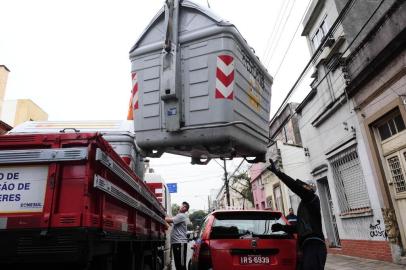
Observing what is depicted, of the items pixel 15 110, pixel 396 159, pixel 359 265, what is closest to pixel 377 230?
pixel 359 265

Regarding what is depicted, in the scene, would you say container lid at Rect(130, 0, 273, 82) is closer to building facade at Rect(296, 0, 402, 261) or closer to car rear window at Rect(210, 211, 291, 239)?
car rear window at Rect(210, 211, 291, 239)

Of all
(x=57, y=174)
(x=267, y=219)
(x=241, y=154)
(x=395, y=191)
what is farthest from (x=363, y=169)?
(x=57, y=174)

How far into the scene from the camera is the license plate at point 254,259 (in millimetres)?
4766

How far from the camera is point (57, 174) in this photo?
9.39 ft

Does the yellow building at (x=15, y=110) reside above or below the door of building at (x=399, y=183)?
above

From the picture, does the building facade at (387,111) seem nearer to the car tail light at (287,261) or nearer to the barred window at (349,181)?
the barred window at (349,181)

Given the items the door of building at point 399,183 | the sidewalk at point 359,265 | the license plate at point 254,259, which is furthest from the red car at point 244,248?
the door of building at point 399,183

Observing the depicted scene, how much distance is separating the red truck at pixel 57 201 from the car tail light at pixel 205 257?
72.6 inches

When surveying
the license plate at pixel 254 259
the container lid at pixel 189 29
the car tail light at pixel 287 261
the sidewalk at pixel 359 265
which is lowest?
the sidewalk at pixel 359 265

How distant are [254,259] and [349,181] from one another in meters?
7.50

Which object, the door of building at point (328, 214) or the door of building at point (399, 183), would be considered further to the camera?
the door of building at point (328, 214)

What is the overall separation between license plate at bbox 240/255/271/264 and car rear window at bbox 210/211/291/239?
0.29 m

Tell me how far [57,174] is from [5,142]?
1.89 ft

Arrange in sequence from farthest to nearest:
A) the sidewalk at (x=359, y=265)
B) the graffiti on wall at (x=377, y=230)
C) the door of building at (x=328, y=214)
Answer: the door of building at (x=328, y=214)
the graffiti on wall at (x=377, y=230)
the sidewalk at (x=359, y=265)
